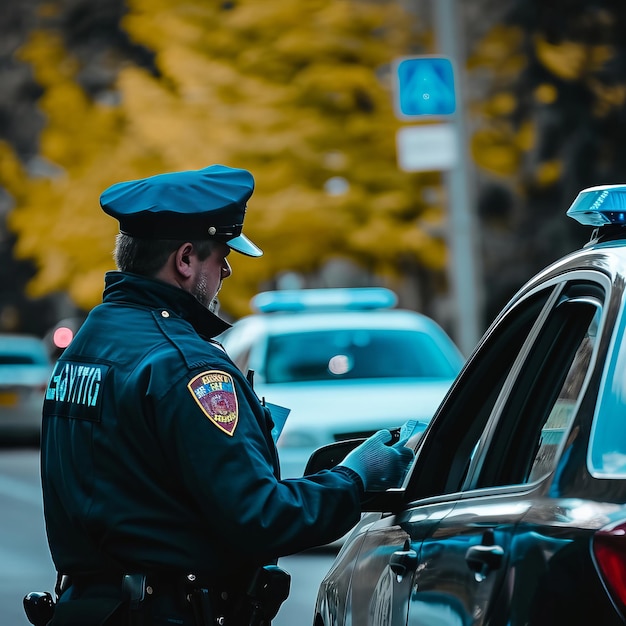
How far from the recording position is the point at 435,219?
22.5 metres

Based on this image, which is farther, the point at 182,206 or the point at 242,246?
the point at 242,246

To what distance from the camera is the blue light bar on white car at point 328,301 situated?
1182 centimetres

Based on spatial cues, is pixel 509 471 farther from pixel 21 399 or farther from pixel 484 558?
pixel 21 399

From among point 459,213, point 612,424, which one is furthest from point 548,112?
point 612,424

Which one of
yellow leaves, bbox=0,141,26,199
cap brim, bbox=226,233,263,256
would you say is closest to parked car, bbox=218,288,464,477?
cap brim, bbox=226,233,263,256

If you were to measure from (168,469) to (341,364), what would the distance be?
7.93m

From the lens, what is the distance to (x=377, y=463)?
10.8 feet

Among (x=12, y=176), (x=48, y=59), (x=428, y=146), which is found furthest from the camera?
(x=12, y=176)

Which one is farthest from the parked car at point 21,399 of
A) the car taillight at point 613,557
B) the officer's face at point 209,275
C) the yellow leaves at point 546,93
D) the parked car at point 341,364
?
the car taillight at point 613,557

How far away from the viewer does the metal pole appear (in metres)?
14.5

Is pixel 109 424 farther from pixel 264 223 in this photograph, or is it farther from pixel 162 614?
pixel 264 223

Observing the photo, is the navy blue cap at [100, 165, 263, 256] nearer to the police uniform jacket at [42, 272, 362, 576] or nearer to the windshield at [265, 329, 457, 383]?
the police uniform jacket at [42, 272, 362, 576]

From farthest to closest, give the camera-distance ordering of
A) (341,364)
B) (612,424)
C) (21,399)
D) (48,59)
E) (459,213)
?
(48,59)
(21,399)
(459,213)
(341,364)
(612,424)

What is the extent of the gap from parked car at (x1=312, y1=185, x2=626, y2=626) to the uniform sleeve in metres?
0.27
